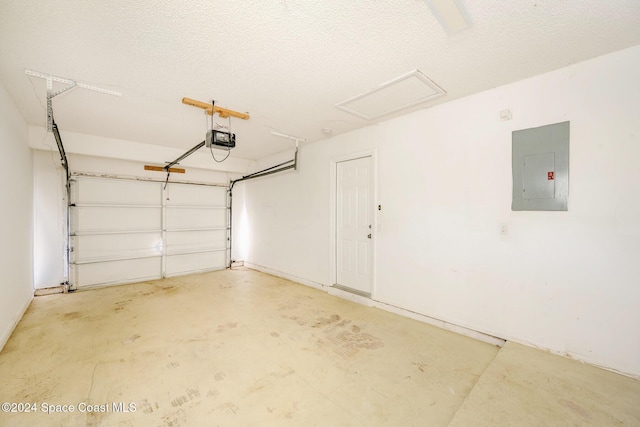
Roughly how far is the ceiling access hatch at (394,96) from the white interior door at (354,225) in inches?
31.2

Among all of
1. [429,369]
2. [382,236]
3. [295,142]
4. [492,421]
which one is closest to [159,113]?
[295,142]

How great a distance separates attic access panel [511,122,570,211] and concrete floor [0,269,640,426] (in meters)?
1.35

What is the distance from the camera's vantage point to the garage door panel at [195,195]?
5.52m

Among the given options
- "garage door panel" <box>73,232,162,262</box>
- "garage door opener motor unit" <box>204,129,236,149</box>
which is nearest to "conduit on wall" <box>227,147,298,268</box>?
"garage door panel" <box>73,232,162,262</box>

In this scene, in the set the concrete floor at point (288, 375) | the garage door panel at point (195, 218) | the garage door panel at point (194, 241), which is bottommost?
the concrete floor at point (288, 375)

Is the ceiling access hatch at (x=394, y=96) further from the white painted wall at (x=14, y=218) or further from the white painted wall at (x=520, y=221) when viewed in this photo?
the white painted wall at (x=14, y=218)

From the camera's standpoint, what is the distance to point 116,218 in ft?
16.0

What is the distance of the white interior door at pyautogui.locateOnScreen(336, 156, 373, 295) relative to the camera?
3.79 meters

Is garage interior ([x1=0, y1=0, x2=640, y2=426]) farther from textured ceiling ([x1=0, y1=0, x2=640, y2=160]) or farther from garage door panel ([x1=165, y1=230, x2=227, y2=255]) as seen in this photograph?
garage door panel ([x1=165, y1=230, x2=227, y2=255])

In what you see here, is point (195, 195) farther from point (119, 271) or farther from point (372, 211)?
point (372, 211)

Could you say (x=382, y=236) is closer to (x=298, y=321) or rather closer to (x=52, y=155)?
(x=298, y=321)

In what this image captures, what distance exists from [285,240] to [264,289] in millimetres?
1116

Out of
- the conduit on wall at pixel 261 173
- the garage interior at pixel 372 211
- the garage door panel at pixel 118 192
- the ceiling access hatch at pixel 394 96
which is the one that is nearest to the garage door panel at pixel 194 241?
the conduit on wall at pixel 261 173

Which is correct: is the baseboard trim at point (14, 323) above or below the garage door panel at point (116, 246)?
below
